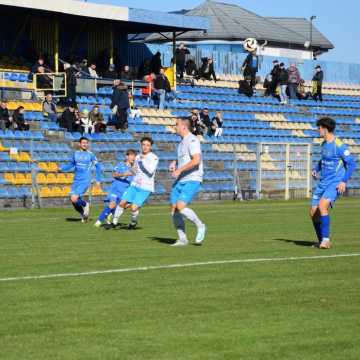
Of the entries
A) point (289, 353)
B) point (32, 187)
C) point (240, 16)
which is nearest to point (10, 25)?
point (32, 187)

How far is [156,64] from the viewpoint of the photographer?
4519cm

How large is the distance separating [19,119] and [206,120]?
9327 millimetres

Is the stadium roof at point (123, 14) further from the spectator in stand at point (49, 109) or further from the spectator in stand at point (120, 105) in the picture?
the spectator in stand at point (120, 105)

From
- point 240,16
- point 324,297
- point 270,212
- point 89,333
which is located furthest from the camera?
point 240,16

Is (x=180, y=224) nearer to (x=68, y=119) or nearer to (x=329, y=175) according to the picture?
(x=329, y=175)

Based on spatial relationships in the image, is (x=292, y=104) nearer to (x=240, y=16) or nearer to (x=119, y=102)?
(x=119, y=102)

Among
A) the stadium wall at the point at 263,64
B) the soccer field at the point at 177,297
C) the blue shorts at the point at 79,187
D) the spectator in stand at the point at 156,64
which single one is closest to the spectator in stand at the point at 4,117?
the blue shorts at the point at 79,187

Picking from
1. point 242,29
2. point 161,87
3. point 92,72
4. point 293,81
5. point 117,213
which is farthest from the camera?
point 242,29

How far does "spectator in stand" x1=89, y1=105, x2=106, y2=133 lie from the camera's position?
3653cm

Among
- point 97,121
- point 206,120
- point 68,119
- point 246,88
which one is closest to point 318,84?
point 246,88

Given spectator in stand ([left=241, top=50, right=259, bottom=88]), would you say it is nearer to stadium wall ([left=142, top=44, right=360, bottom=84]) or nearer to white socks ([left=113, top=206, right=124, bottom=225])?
stadium wall ([left=142, top=44, right=360, bottom=84])

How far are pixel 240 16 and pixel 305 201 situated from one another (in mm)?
46987

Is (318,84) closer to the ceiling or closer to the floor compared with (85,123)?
closer to the ceiling

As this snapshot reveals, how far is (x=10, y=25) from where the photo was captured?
138 feet
